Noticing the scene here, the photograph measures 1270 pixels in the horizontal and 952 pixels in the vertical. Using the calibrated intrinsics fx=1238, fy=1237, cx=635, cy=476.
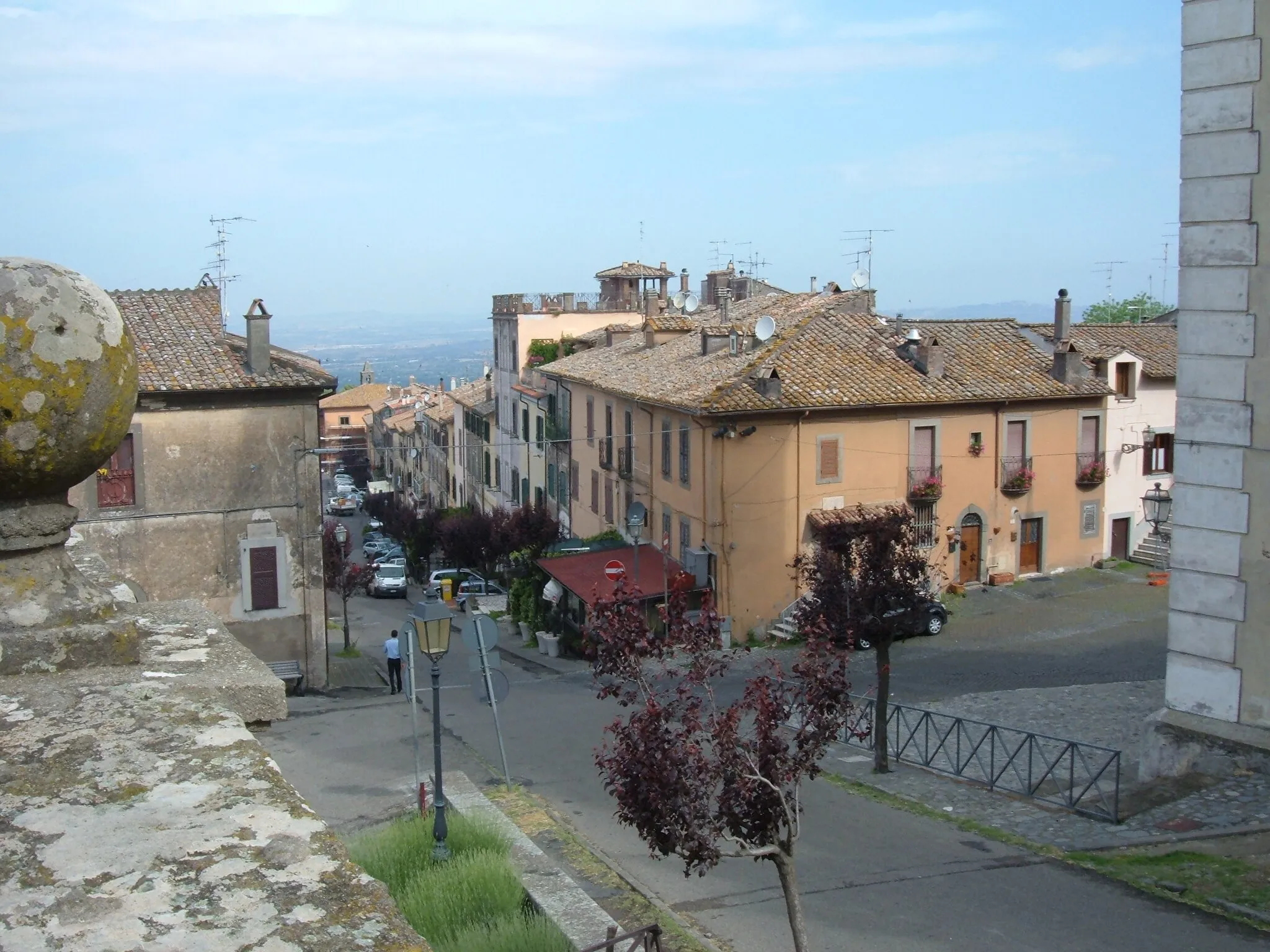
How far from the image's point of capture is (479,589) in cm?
4594

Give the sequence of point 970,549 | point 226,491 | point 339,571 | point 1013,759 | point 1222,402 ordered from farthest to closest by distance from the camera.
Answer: point 339,571, point 970,549, point 226,491, point 1013,759, point 1222,402

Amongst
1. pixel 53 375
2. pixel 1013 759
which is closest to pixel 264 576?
pixel 1013 759

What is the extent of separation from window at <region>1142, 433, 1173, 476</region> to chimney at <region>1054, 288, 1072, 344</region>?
149 inches

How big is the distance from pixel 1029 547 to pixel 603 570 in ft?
37.2

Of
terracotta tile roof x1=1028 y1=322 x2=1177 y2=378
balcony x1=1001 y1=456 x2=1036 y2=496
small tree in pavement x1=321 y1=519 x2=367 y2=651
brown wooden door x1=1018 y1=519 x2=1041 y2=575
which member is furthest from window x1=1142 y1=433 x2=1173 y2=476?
small tree in pavement x1=321 y1=519 x2=367 y2=651

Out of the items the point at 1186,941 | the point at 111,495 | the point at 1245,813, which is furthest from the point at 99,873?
the point at 111,495

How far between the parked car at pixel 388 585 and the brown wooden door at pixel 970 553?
24.7 meters

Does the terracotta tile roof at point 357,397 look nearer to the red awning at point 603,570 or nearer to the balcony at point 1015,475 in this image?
the red awning at point 603,570

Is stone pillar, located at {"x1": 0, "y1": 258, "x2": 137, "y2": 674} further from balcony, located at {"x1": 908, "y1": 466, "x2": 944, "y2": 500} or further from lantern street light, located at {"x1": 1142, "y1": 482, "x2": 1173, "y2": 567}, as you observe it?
balcony, located at {"x1": 908, "y1": 466, "x2": 944, "y2": 500}

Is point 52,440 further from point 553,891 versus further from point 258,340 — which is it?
point 258,340

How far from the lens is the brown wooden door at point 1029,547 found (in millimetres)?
32594

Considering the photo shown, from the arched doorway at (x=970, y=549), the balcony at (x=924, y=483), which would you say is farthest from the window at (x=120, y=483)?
the arched doorway at (x=970, y=549)

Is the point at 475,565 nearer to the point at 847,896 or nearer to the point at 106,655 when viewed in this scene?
the point at 847,896

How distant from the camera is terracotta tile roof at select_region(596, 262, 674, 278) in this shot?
59.2 metres
